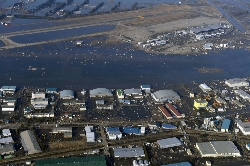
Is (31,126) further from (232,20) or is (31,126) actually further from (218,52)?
(232,20)

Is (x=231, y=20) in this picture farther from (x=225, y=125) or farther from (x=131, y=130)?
(x=131, y=130)

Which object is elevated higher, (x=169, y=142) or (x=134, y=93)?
(x=134, y=93)

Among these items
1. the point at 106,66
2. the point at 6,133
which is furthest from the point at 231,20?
the point at 6,133

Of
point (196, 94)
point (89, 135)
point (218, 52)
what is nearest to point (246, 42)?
point (218, 52)

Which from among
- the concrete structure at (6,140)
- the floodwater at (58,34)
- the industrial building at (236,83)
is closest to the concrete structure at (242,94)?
the industrial building at (236,83)

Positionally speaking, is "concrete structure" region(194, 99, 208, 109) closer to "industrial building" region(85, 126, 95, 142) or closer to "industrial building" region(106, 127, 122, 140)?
"industrial building" region(106, 127, 122, 140)

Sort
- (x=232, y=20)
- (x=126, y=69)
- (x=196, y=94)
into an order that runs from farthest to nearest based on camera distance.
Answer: (x=232, y=20), (x=126, y=69), (x=196, y=94)
